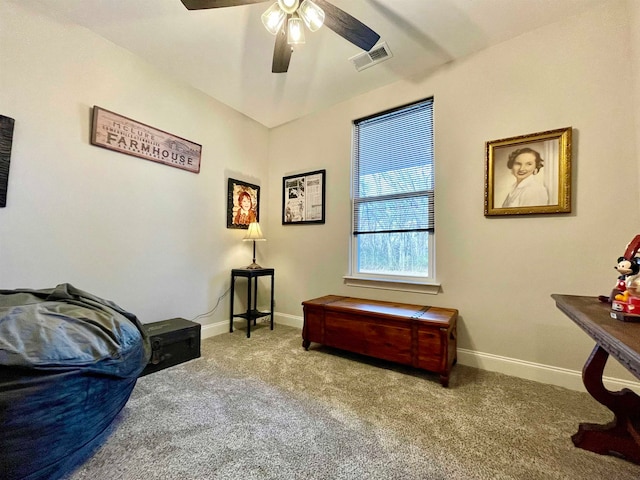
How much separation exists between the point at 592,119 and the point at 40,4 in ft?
13.0

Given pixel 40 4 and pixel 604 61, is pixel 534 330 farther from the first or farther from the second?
pixel 40 4

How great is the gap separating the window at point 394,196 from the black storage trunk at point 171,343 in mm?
1710

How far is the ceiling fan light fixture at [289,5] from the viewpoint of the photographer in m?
1.59

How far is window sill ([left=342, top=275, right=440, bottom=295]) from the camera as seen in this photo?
2.45 metres

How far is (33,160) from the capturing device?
186cm

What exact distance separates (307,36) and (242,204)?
191 centimetres

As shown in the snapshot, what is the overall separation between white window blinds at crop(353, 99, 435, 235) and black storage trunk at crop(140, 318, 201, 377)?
1919 mm

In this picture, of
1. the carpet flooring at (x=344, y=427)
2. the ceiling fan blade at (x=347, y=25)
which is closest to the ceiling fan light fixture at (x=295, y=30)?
the ceiling fan blade at (x=347, y=25)

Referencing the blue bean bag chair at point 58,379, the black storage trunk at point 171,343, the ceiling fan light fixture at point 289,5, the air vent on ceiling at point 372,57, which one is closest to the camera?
the blue bean bag chair at point 58,379

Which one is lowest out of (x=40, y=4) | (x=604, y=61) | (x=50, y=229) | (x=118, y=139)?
(x=50, y=229)

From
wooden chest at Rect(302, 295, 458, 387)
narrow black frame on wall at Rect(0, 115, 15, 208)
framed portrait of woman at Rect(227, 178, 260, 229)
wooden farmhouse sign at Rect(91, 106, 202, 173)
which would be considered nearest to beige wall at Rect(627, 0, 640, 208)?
wooden chest at Rect(302, 295, 458, 387)

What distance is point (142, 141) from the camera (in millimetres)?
2420

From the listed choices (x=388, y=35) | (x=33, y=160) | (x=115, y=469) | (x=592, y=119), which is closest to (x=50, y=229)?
(x=33, y=160)

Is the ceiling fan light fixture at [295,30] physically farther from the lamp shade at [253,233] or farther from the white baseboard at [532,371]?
the white baseboard at [532,371]
